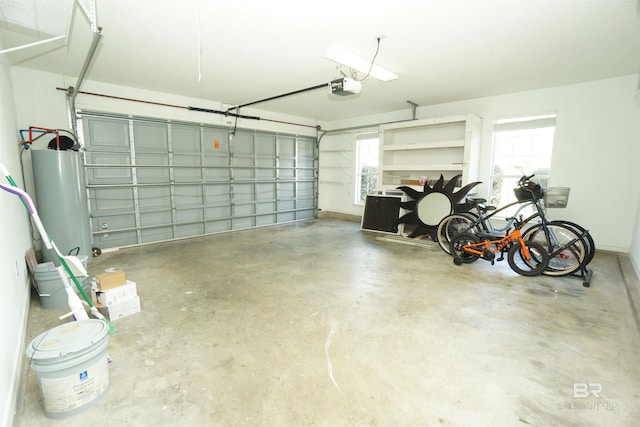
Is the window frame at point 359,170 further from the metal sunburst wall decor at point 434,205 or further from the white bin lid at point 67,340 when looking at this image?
the white bin lid at point 67,340

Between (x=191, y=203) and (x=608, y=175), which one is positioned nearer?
(x=608, y=175)

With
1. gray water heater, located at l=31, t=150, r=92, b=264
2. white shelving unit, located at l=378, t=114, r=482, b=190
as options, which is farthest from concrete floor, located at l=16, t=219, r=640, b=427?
white shelving unit, located at l=378, t=114, r=482, b=190

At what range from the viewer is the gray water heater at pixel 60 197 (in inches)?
140

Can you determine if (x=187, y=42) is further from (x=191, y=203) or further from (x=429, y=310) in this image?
(x=429, y=310)

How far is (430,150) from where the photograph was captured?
628 cm

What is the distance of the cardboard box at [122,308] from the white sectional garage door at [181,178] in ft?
9.42

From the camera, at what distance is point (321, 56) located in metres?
3.61

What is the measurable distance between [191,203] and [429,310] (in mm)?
4885

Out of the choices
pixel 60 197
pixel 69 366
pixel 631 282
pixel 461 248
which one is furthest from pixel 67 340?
pixel 631 282

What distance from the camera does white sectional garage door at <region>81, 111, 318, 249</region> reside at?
4848mm

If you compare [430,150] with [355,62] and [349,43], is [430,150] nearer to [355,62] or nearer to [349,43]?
[355,62]

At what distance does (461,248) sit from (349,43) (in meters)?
3.08

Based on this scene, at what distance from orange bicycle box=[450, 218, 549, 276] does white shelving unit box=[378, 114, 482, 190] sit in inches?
65.4

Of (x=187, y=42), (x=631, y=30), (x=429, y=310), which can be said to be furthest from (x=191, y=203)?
(x=631, y=30)
